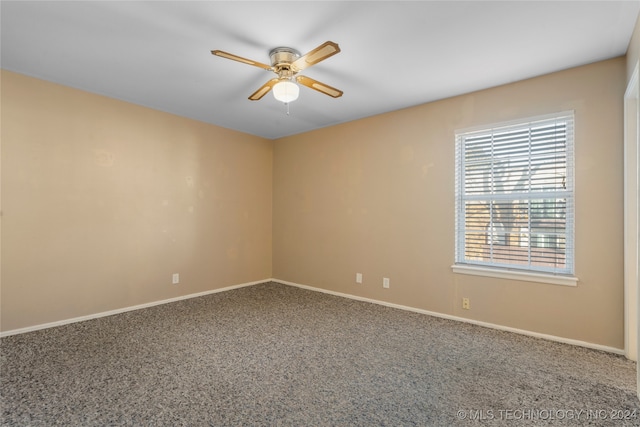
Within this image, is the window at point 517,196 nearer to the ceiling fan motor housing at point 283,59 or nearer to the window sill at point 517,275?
the window sill at point 517,275

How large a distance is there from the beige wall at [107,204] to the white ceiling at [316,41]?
1.40 ft

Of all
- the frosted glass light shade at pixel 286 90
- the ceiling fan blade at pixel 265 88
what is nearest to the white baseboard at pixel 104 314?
the ceiling fan blade at pixel 265 88

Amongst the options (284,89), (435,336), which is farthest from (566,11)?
(435,336)

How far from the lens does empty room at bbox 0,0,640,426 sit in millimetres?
2051

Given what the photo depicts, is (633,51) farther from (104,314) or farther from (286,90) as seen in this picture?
(104,314)

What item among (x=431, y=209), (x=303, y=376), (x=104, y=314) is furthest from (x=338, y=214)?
(x=104, y=314)

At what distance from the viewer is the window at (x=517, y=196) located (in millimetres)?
2895

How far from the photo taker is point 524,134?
309 cm

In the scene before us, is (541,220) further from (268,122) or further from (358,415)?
(268,122)

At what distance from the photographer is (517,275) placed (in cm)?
307

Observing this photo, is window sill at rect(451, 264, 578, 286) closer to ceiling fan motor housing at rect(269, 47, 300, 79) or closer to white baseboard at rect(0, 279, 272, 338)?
ceiling fan motor housing at rect(269, 47, 300, 79)

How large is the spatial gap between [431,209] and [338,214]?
4.47ft

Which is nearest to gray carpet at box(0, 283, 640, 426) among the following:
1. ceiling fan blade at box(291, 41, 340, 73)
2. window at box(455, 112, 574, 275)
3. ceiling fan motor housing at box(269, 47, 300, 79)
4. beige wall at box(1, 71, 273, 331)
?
beige wall at box(1, 71, 273, 331)

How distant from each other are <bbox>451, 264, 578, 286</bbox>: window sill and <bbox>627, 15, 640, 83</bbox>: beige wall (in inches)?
67.0
